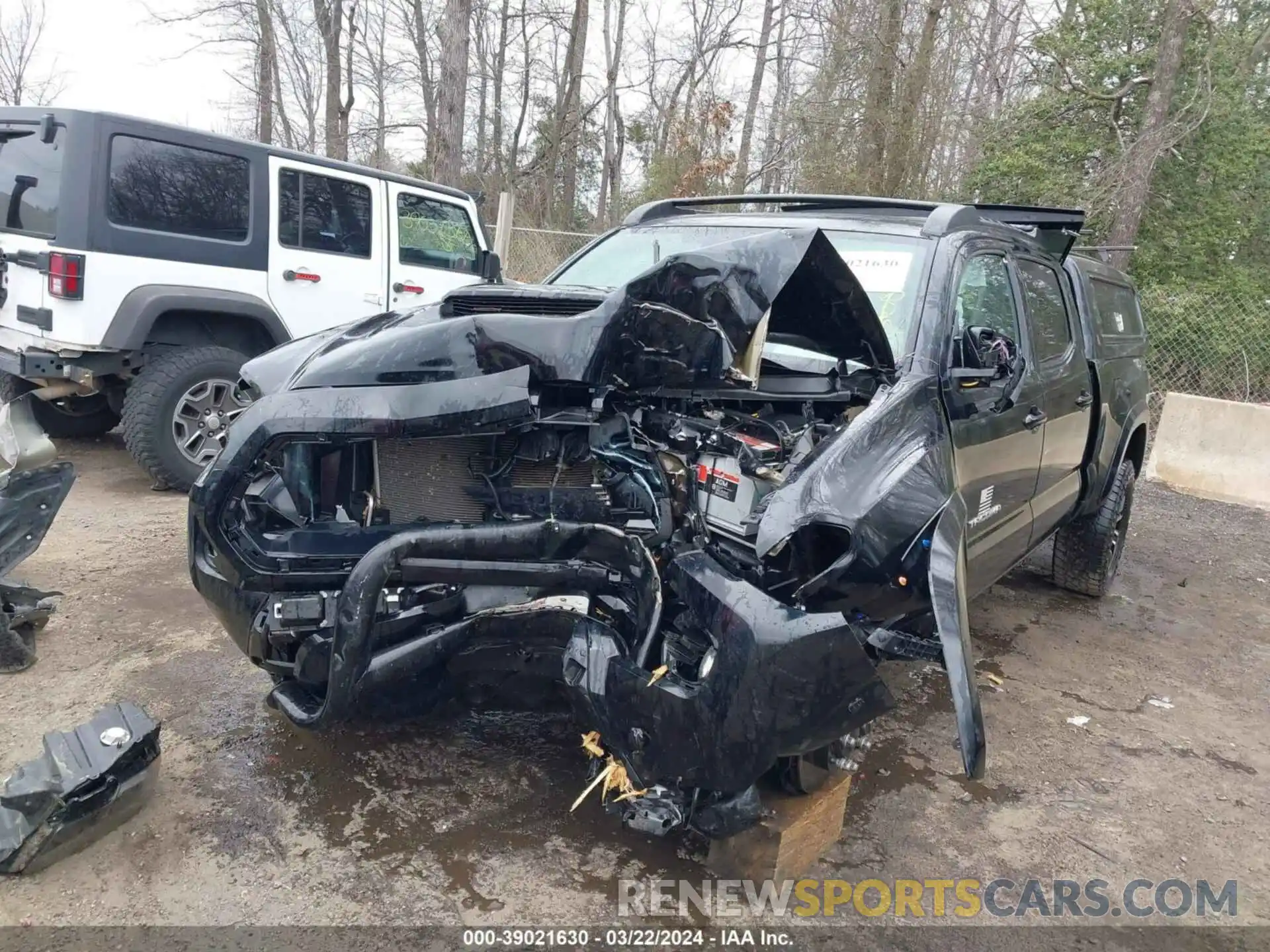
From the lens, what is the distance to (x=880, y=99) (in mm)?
14039

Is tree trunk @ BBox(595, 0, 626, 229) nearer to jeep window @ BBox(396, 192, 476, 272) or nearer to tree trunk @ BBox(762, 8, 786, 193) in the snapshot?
tree trunk @ BBox(762, 8, 786, 193)

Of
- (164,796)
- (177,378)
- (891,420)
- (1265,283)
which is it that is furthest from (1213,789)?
(1265,283)

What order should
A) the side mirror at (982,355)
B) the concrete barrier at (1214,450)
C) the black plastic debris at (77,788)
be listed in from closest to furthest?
1. the black plastic debris at (77,788)
2. the side mirror at (982,355)
3. the concrete barrier at (1214,450)

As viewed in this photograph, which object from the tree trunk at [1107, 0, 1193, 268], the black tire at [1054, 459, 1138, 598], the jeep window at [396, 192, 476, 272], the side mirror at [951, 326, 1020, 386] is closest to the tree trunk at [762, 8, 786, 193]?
the tree trunk at [1107, 0, 1193, 268]

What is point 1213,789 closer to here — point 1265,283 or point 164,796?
point 164,796

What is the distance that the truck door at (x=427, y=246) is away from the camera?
672 cm

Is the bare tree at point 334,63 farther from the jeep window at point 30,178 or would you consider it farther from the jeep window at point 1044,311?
the jeep window at point 1044,311

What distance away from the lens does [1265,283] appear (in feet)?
42.0

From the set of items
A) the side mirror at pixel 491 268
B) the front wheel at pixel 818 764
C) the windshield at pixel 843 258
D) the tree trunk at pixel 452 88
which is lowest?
the front wheel at pixel 818 764

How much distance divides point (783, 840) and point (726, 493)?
98 cm

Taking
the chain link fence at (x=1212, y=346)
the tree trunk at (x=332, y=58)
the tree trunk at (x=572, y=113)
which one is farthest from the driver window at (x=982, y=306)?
the tree trunk at (x=332, y=58)

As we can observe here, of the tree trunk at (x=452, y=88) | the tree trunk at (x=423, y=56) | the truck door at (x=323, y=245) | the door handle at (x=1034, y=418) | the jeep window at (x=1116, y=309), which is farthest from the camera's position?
the tree trunk at (x=423, y=56)

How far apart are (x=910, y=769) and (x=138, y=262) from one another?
507 centimetres

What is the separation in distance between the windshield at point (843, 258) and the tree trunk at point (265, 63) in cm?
1613
